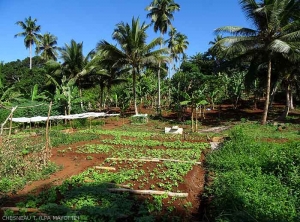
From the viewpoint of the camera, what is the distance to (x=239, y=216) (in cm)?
433

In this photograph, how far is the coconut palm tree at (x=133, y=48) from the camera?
2036cm

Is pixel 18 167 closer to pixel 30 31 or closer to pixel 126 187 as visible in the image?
pixel 126 187

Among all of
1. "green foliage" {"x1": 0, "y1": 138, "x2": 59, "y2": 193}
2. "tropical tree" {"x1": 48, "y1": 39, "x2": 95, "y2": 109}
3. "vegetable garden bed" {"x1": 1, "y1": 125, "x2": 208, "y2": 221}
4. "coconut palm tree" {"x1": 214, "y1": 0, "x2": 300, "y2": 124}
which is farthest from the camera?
"tropical tree" {"x1": 48, "y1": 39, "x2": 95, "y2": 109}

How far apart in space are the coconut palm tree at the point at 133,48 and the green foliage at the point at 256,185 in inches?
536

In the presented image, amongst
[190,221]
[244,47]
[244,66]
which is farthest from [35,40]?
[190,221]

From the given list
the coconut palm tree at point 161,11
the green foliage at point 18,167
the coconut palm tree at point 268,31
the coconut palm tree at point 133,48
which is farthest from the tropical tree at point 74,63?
the green foliage at point 18,167

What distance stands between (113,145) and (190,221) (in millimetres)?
6882

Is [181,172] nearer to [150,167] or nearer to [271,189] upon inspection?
[150,167]

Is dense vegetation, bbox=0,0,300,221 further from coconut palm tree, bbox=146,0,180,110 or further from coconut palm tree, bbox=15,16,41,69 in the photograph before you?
coconut palm tree, bbox=15,16,41,69

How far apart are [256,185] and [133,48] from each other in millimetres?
16569

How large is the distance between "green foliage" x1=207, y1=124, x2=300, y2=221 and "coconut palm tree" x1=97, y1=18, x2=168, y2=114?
13.6m

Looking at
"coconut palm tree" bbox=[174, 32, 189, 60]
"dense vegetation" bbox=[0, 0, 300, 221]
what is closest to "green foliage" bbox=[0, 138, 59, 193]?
"dense vegetation" bbox=[0, 0, 300, 221]

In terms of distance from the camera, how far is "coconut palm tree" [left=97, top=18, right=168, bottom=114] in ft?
66.8

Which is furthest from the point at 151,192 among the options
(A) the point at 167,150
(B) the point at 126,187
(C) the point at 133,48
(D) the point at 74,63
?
(D) the point at 74,63
